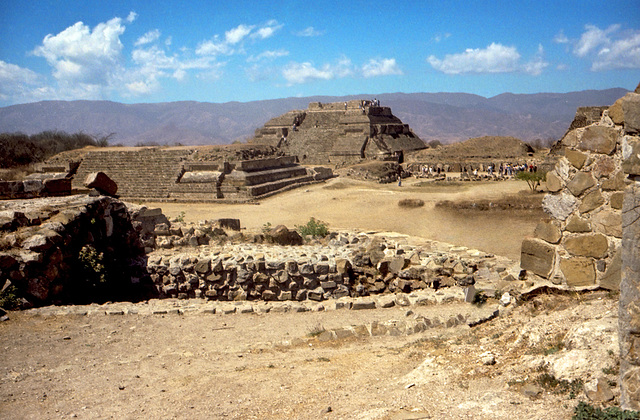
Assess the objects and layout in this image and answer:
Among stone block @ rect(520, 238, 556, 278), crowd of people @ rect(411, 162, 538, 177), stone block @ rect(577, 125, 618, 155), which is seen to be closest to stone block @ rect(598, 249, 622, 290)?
stone block @ rect(520, 238, 556, 278)

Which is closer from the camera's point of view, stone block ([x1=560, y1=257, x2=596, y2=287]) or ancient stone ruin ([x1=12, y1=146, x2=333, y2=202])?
stone block ([x1=560, y1=257, x2=596, y2=287])

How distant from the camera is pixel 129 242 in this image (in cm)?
841

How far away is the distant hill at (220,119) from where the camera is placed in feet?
445

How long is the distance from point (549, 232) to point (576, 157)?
0.67 meters

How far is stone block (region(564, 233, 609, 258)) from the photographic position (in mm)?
3951

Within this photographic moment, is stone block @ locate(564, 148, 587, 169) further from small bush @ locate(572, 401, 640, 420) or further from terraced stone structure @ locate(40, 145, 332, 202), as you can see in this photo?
terraced stone structure @ locate(40, 145, 332, 202)

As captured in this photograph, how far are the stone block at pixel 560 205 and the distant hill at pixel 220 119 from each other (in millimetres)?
123702

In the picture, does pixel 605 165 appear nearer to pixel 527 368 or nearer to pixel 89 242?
pixel 527 368

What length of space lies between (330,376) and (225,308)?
256 centimetres

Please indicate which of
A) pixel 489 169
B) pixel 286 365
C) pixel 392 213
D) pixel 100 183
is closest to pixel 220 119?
pixel 489 169

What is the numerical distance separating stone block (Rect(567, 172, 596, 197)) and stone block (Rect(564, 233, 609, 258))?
35cm

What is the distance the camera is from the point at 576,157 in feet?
13.1

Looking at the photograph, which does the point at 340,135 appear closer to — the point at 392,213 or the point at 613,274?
the point at 392,213

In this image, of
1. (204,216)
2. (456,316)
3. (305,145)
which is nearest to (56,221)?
(456,316)
